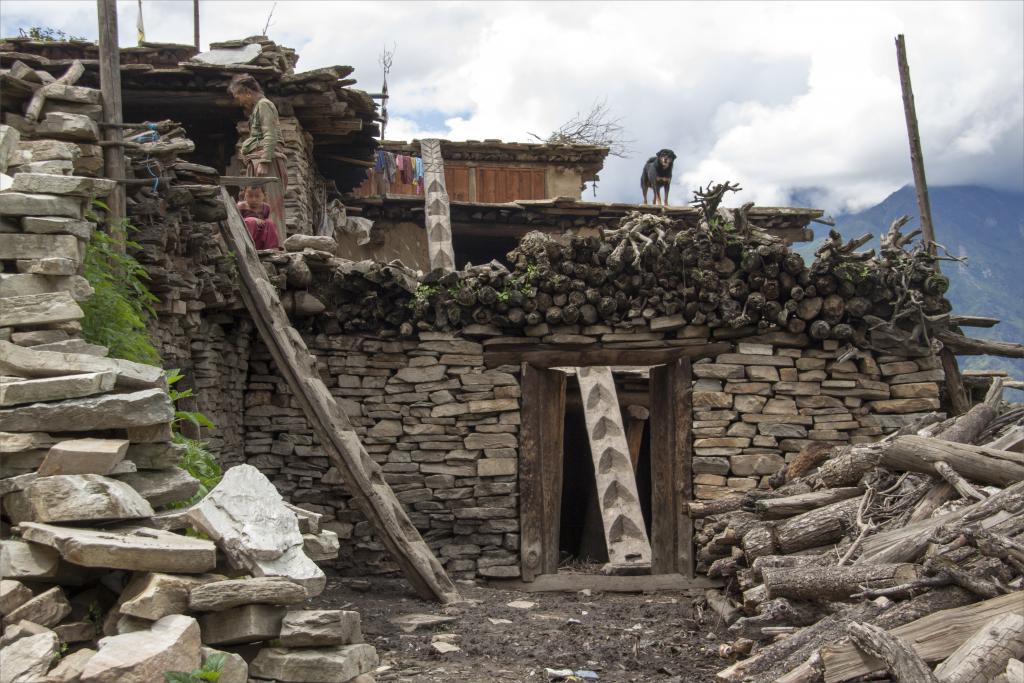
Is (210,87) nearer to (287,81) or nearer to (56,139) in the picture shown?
(287,81)

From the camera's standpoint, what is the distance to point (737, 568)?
639cm

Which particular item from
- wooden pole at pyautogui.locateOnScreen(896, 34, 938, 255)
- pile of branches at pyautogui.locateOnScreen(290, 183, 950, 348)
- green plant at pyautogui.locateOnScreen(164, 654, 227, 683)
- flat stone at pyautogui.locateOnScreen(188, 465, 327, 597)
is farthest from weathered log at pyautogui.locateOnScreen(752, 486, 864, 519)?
wooden pole at pyautogui.locateOnScreen(896, 34, 938, 255)

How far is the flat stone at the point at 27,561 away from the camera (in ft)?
10.6

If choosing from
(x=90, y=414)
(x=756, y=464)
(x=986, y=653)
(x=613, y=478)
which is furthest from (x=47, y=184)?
(x=613, y=478)

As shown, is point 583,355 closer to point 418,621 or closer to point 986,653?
point 418,621

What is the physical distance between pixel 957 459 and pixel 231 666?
4.14m

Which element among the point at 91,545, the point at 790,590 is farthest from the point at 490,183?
the point at 91,545

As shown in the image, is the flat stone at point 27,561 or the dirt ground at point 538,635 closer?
the flat stone at point 27,561

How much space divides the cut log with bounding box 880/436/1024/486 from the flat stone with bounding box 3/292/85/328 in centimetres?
455

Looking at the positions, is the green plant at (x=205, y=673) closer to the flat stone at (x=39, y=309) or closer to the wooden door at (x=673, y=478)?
the flat stone at (x=39, y=309)

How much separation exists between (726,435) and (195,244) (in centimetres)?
441

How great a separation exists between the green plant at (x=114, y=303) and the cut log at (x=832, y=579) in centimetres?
359

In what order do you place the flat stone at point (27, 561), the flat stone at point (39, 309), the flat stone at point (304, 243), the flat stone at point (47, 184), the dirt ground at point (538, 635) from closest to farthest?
the flat stone at point (27, 561) → the flat stone at point (39, 309) → the flat stone at point (47, 184) → the dirt ground at point (538, 635) → the flat stone at point (304, 243)

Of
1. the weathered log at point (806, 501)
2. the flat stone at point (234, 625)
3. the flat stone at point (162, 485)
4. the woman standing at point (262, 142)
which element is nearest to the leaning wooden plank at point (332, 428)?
the woman standing at point (262, 142)
